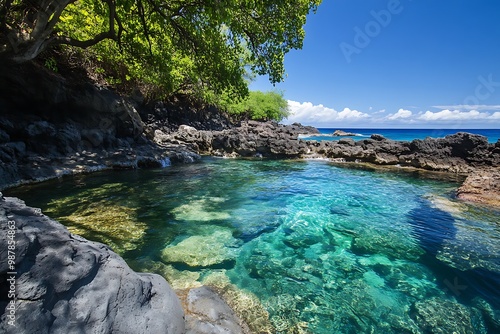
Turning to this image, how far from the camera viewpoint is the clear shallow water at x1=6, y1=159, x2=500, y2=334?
3.97m

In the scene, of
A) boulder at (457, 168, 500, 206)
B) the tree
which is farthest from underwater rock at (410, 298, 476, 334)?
the tree

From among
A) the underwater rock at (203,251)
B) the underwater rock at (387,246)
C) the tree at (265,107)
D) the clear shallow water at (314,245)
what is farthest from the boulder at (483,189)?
the tree at (265,107)

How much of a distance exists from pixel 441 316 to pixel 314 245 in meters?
2.73

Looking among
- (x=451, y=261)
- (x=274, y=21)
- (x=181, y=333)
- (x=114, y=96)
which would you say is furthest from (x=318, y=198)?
(x=114, y=96)

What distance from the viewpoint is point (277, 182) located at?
520 inches

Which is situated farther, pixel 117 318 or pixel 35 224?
pixel 35 224

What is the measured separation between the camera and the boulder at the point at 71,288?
6.26 ft

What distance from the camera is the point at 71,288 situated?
219cm

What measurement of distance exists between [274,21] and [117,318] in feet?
37.2

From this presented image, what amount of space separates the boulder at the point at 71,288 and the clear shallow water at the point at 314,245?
1798mm

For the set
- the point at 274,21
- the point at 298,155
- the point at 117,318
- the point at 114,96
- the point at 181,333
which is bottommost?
the point at 298,155

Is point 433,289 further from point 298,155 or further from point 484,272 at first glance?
point 298,155

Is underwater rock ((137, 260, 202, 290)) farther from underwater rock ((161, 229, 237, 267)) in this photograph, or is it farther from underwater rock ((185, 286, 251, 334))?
underwater rock ((185, 286, 251, 334))

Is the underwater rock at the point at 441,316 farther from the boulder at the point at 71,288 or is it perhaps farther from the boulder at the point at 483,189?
the boulder at the point at 483,189
